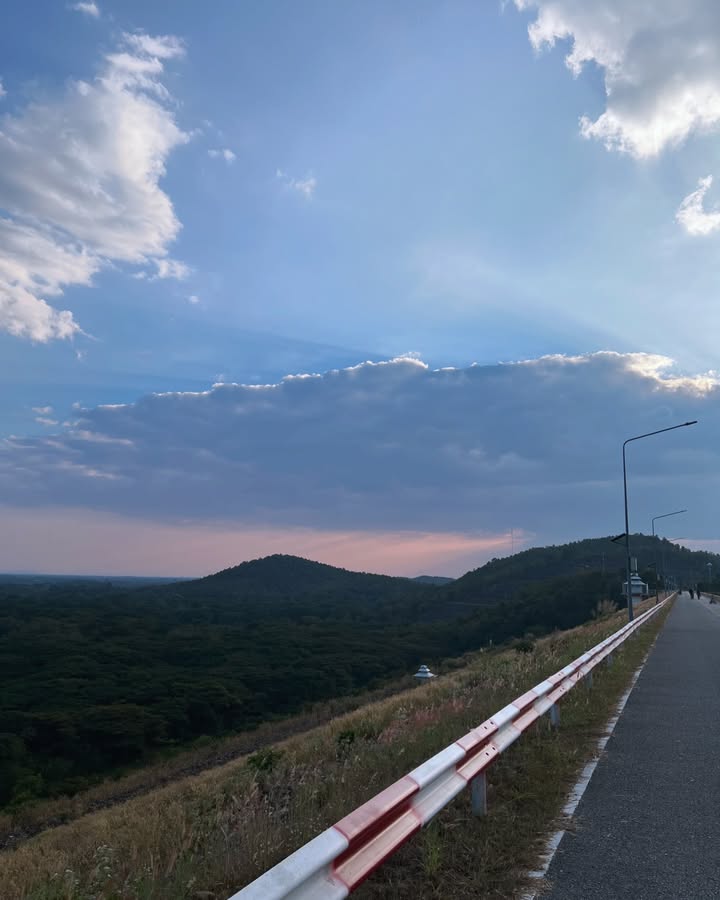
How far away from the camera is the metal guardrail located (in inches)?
123

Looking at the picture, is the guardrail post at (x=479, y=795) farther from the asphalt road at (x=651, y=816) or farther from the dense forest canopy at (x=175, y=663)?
the dense forest canopy at (x=175, y=663)

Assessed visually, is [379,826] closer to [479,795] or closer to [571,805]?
[479,795]

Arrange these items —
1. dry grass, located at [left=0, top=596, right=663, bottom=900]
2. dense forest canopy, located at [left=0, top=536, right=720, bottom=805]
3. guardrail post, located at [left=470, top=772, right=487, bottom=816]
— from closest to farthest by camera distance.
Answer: dry grass, located at [left=0, top=596, right=663, bottom=900] → guardrail post, located at [left=470, top=772, right=487, bottom=816] → dense forest canopy, located at [left=0, top=536, right=720, bottom=805]

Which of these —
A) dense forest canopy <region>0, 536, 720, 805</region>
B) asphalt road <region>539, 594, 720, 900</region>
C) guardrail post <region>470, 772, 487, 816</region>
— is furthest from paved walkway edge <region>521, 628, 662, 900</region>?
dense forest canopy <region>0, 536, 720, 805</region>

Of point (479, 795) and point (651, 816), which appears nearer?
point (479, 795)

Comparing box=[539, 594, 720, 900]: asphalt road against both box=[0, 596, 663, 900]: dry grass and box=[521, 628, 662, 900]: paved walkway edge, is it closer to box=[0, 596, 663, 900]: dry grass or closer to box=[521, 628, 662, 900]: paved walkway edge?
box=[521, 628, 662, 900]: paved walkway edge

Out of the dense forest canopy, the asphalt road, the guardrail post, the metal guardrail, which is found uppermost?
the metal guardrail

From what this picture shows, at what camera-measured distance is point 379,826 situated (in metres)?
3.96

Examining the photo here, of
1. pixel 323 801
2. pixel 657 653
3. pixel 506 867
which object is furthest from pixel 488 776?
pixel 657 653

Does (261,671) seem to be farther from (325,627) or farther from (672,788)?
(672,788)

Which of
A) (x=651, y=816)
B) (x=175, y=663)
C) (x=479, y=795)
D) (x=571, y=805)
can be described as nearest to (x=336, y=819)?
(x=479, y=795)

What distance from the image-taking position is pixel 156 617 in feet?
485

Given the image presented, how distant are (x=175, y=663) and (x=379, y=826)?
10307 cm

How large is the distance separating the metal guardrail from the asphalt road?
31.5 inches
